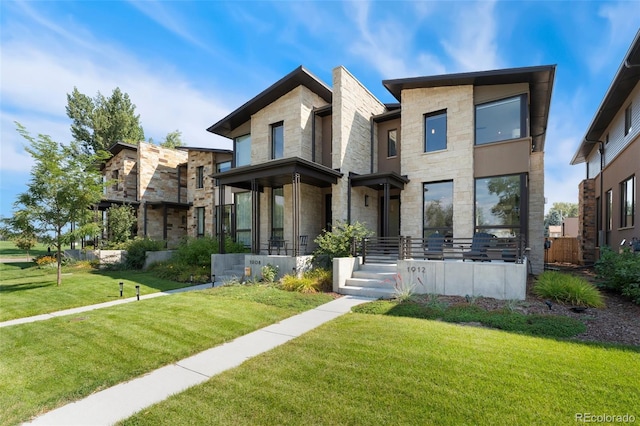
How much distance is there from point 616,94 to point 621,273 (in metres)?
8.84

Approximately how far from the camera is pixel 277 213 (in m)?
14.2

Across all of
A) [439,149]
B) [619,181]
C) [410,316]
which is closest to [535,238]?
[619,181]

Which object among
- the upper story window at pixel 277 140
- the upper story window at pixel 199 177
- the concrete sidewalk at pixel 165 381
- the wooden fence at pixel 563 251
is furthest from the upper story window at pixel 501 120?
the upper story window at pixel 199 177

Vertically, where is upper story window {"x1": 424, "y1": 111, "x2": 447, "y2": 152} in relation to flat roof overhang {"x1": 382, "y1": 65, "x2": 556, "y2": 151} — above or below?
below

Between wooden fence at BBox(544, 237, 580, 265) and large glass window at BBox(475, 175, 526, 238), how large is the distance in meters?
10.9

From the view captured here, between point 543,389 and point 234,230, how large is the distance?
1432 cm

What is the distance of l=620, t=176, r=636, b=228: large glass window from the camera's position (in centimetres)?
1107

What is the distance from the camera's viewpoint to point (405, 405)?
120 inches

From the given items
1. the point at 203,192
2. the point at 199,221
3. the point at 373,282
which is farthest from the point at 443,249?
the point at 199,221

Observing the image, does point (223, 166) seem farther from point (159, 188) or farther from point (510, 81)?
point (510, 81)

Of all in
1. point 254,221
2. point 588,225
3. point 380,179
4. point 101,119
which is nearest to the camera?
point 380,179

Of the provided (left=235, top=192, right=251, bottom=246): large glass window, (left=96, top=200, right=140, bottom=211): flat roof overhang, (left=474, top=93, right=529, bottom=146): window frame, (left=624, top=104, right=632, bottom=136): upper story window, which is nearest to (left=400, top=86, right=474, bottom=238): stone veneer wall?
(left=474, top=93, right=529, bottom=146): window frame

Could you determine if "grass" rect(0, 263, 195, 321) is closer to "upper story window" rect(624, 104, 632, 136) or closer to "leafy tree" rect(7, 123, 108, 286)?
"leafy tree" rect(7, 123, 108, 286)

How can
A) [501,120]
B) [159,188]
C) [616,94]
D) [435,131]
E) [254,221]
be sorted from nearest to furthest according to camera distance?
[501,120] < [616,94] < [435,131] < [254,221] < [159,188]
